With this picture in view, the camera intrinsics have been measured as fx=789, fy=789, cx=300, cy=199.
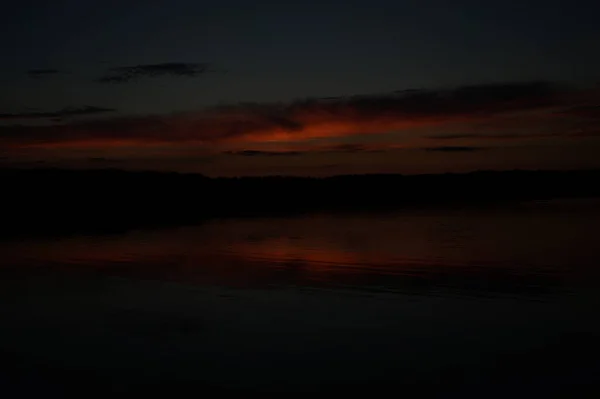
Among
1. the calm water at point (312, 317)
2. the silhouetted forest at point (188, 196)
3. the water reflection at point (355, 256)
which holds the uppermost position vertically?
the silhouetted forest at point (188, 196)

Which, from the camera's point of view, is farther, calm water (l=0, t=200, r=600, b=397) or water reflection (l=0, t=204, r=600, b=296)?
water reflection (l=0, t=204, r=600, b=296)

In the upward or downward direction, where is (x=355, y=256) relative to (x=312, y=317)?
upward

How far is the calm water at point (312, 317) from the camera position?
7.35 metres

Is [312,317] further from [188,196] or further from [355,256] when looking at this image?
[188,196]

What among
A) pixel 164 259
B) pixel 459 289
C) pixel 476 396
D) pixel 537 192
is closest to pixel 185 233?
pixel 164 259

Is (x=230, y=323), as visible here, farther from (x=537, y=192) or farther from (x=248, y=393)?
(x=537, y=192)

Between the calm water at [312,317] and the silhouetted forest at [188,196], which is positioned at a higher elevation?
the silhouetted forest at [188,196]

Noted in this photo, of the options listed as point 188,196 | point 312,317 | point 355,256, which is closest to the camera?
point 312,317

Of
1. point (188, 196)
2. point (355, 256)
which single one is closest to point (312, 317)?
point (355, 256)

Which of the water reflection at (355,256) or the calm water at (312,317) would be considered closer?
the calm water at (312,317)

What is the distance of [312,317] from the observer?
32.2 feet

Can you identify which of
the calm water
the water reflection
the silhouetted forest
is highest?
the silhouetted forest

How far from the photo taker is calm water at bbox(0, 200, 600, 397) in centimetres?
735

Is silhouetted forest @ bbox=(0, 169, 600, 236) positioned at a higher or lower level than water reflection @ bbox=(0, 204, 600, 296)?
higher
